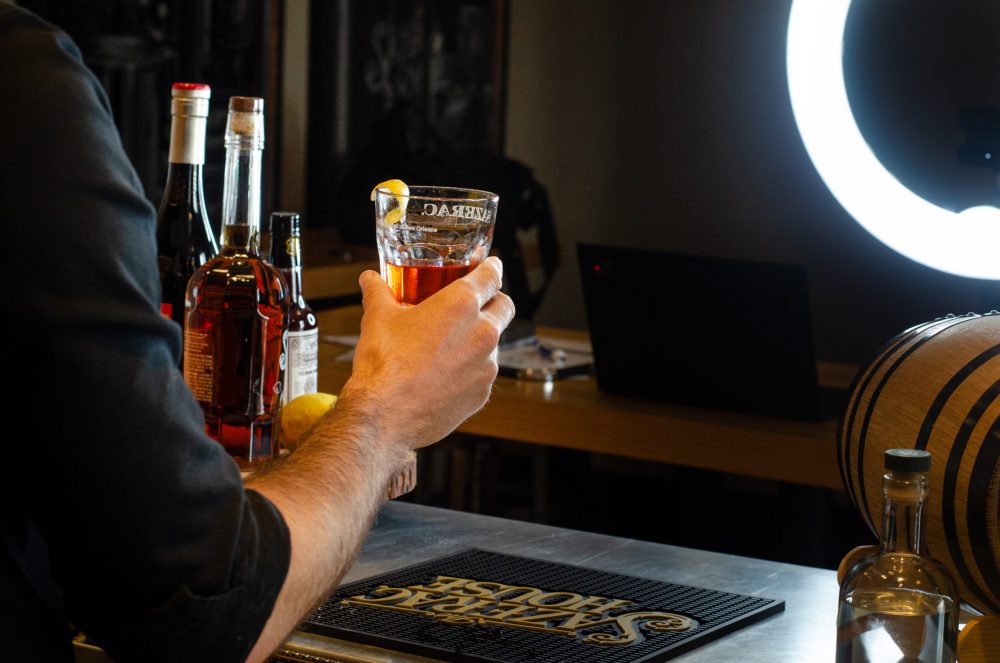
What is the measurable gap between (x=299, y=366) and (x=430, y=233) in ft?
1.52

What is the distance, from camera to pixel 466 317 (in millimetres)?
1062

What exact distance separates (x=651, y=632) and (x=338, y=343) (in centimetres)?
200

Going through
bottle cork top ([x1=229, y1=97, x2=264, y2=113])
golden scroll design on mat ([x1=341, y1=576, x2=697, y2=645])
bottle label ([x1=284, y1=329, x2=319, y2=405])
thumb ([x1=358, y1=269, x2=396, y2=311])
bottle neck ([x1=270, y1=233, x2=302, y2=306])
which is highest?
bottle cork top ([x1=229, y1=97, x2=264, y2=113])

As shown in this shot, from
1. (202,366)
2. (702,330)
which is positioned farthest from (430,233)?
(702,330)

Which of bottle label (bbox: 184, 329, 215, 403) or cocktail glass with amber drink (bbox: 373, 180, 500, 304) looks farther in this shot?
bottle label (bbox: 184, 329, 215, 403)

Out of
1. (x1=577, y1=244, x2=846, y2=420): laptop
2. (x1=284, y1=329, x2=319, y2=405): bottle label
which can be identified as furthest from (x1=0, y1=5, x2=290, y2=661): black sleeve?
(x1=577, y1=244, x2=846, y2=420): laptop

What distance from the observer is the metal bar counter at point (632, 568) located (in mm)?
1154

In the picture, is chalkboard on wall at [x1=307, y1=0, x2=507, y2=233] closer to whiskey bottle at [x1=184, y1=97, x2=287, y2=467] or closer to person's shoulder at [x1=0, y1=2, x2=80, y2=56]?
whiskey bottle at [x1=184, y1=97, x2=287, y2=467]

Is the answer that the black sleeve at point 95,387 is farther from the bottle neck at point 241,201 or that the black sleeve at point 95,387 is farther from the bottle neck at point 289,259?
the bottle neck at point 289,259

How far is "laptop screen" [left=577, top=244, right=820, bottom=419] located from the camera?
2482 millimetres

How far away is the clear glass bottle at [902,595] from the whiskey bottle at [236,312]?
2.21ft

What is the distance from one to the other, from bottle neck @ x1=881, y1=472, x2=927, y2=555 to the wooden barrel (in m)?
0.07

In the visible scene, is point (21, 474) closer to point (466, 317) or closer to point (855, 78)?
point (466, 317)

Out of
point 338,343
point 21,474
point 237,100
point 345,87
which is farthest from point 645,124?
point 21,474
